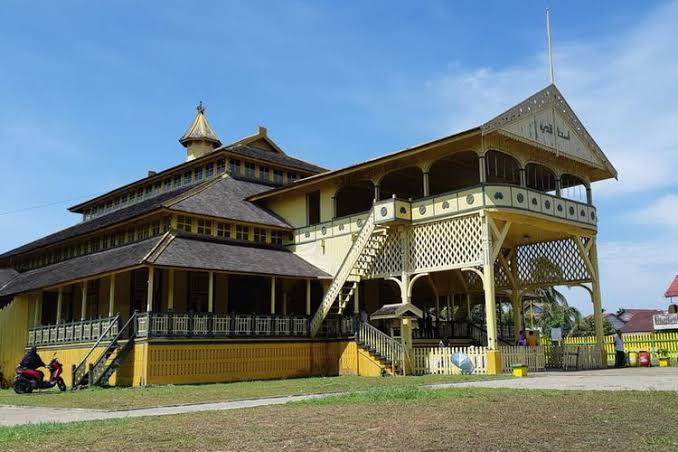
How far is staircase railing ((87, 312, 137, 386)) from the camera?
21703 mm

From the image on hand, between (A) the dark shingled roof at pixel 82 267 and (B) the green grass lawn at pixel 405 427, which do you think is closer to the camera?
(B) the green grass lawn at pixel 405 427

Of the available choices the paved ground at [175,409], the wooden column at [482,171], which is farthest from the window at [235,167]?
the paved ground at [175,409]

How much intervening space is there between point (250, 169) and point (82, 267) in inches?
392

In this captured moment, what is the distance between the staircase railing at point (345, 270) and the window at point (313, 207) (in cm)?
422

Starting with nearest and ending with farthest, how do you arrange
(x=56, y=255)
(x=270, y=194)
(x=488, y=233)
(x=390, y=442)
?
(x=390, y=442) → (x=488, y=233) → (x=270, y=194) → (x=56, y=255)

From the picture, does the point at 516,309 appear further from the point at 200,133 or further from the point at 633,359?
the point at 200,133

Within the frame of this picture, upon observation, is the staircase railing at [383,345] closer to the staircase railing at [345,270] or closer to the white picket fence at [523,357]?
the staircase railing at [345,270]

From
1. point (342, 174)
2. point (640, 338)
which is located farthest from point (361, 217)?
point (640, 338)

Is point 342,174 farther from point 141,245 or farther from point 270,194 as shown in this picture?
point 141,245

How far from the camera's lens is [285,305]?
28.7m

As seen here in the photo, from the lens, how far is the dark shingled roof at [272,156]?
33.9 metres

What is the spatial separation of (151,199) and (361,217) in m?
13.6

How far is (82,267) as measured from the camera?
27609 millimetres

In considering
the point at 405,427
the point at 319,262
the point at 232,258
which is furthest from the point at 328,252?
the point at 405,427
